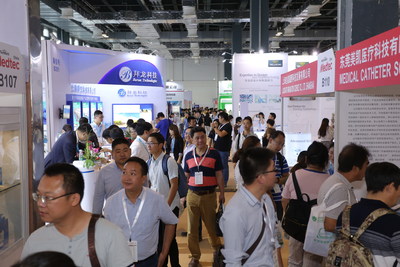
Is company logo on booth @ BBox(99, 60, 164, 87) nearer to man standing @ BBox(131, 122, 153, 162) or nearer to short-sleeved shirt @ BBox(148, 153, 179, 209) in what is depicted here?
man standing @ BBox(131, 122, 153, 162)

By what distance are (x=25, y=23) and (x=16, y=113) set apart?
70cm

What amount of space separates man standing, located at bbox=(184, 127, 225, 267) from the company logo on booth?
7.49 meters

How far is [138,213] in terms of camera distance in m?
2.40

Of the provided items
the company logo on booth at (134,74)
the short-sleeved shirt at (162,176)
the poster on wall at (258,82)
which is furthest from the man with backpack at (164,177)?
the company logo on booth at (134,74)

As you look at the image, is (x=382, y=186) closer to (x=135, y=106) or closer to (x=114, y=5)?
(x=135, y=106)

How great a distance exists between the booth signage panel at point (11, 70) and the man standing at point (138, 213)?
91 cm

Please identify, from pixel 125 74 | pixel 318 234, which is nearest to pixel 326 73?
pixel 318 234

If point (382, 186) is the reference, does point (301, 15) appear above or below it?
above

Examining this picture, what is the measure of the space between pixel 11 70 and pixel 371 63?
8.02 feet

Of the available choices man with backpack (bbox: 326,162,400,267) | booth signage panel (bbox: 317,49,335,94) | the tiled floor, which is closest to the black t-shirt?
the tiled floor

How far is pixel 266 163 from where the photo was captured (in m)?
2.06

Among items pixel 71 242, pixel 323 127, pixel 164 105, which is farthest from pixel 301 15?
pixel 71 242

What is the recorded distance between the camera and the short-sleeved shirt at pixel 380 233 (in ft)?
6.37

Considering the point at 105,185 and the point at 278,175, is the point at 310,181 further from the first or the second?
the point at 105,185
